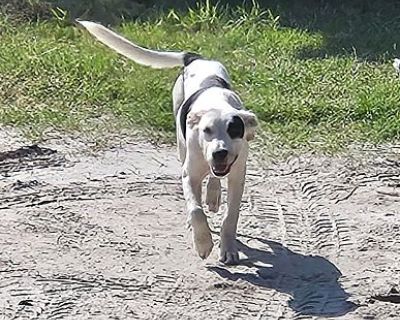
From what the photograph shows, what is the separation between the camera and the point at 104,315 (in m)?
5.87

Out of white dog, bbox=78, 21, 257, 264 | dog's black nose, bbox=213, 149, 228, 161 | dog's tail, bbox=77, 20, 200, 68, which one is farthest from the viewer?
dog's tail, bbox=77, 20, 200, 68

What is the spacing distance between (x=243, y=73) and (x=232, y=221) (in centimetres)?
458

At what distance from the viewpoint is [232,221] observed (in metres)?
6.60

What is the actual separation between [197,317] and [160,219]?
1.53 metres

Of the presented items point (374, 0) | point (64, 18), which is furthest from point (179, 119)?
point (374, 0)

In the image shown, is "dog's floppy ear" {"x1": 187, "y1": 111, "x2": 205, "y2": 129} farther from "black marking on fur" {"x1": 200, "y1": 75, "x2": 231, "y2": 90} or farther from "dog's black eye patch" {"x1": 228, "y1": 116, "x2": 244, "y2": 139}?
"black marking on fur" {"x1": 200, "y1": 75, "x2": 231, "y2": 90}

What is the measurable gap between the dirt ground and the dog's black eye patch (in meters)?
0.71

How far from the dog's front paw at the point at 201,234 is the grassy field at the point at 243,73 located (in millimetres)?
2710

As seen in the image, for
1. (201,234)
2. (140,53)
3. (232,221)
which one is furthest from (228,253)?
(140,53)

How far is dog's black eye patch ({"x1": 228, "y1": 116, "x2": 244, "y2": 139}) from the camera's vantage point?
6.34m

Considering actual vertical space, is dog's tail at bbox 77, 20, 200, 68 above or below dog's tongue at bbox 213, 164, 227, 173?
below

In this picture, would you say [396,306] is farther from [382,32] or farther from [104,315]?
[382,32]

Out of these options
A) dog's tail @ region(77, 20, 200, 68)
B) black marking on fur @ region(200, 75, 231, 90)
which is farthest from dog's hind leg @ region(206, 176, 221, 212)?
dog's tail @ region(77, 20, 200, 68)

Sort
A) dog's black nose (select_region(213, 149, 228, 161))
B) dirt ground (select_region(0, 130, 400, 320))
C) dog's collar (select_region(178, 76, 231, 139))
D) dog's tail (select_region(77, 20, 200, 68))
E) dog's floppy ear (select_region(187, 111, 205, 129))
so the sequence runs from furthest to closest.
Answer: dog's tail (select_region(77, 20, 200, 68)), dog's collar (select_region(178, 76, 231, 139)), dog's floppy ear (select_region(187, 111, 205, 129)), dog's black nose (select_region(213, 149, 228, 161)), dirt ground (select_region(0, 130, 400, 320))
